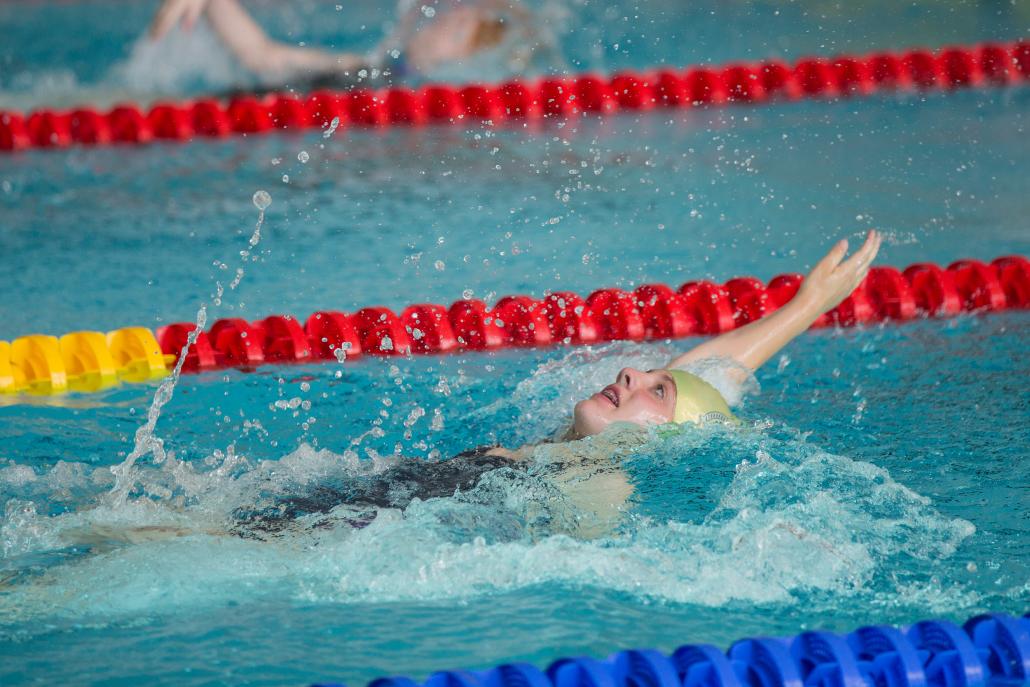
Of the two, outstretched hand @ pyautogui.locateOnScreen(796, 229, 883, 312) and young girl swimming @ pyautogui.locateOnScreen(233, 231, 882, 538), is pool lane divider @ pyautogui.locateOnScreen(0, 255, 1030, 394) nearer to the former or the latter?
outstretched hand @ pyautogui.locateOnScreen(796, 229, 883, 312)

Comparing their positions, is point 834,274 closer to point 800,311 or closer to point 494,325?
point 800,311

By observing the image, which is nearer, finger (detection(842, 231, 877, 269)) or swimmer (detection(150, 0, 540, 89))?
finger (detection(842, 231, 877, 269))

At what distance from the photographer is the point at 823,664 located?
6.40ft

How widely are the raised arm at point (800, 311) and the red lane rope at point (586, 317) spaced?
2.12 feet

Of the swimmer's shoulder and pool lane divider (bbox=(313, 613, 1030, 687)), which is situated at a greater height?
the swimmer's shoulder

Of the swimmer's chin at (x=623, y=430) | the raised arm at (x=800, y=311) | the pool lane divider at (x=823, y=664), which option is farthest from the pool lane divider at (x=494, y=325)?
the pool lane divider at (x=823, y=664)

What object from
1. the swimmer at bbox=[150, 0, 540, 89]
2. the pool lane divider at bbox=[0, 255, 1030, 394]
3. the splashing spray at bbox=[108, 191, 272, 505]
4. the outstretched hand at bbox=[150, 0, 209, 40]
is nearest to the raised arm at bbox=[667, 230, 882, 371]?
the pool lane divider at bbox=[0, 255, 1030, 394]

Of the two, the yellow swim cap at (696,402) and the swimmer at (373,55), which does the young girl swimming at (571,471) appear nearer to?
the yellow swim cap at (696,402)

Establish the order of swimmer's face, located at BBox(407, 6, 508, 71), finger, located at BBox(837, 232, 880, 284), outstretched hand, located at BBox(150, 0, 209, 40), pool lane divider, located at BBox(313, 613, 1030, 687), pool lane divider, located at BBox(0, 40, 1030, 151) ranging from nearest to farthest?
pool lane divider, located at BBox(313, 613, 1030, 687) → finger, located at BBox(837, 232, 880, 284) → pool lane divider, located at BBox(0, 40, 1030, 151) → outstretched hand, located at BBox(150, 0, 209, 40) → swimmer's face, located at BBox(407, 6, 508, 71)

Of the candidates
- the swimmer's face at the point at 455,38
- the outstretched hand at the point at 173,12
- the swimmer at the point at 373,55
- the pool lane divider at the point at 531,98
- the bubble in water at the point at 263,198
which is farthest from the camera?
the swimmer's face at the point at 455,38

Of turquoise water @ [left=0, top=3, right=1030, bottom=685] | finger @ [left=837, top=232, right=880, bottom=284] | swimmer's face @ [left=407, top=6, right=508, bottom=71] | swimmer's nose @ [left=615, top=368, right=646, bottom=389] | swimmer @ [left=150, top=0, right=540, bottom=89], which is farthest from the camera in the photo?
swimmer's face @ [left=407, top=6, right=508, bottom=71]

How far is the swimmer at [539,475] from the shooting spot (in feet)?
8.30

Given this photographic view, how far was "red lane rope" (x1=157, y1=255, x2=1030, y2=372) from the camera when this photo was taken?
12.2 feet

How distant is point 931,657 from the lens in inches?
79.0
